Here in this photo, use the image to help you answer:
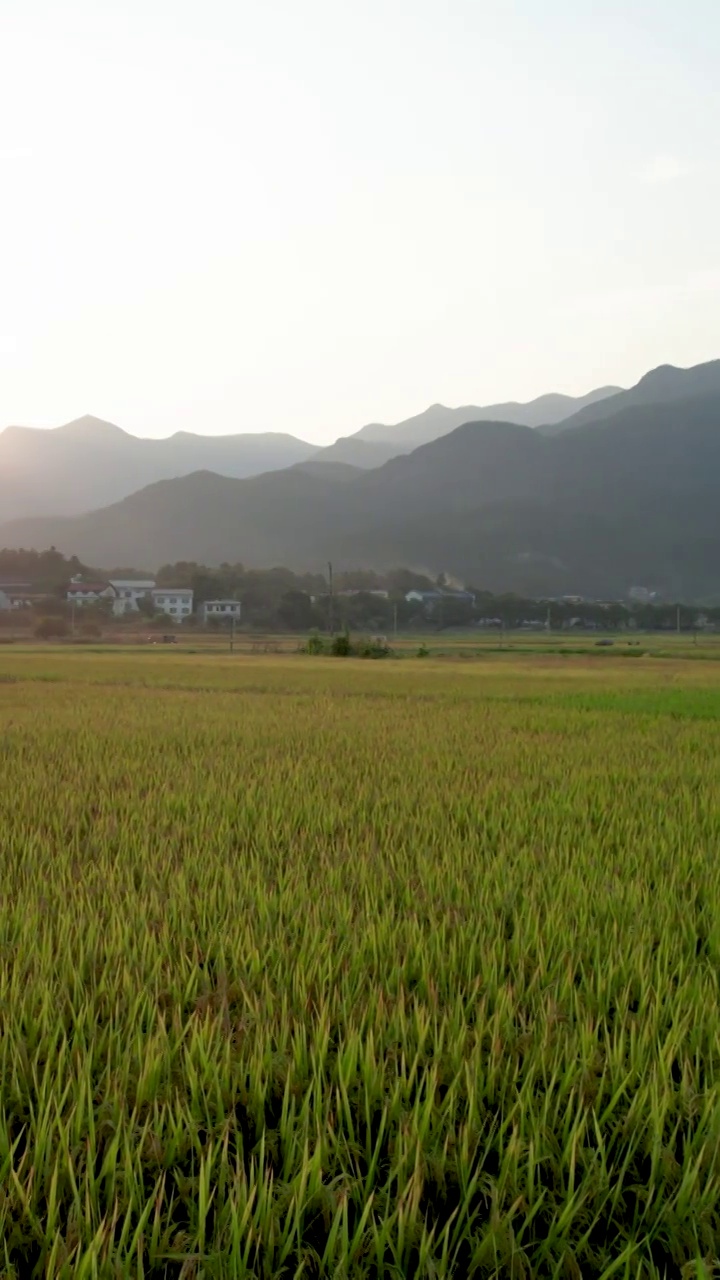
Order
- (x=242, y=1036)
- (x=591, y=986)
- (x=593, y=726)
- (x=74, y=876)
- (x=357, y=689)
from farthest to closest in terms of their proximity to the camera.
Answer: (x=357, y=689)
(x=593, y=726)
(x=74, y=876)
(x=591, y=986)
(x=242, y=1036)

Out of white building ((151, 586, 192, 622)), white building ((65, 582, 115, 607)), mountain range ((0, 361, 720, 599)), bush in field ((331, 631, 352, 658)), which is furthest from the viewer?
mountain range ((0, 361, 720, 599))

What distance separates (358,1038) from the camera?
2207 mm

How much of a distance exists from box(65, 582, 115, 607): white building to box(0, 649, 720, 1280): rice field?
241 ft

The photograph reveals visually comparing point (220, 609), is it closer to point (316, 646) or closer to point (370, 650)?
point (316, 646)

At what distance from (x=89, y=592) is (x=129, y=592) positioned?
782 centimetres

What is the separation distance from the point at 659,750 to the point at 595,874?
608 centimetres

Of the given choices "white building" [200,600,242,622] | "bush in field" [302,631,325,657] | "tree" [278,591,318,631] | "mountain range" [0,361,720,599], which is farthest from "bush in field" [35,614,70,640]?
"mountain range" [0,361,720,599]

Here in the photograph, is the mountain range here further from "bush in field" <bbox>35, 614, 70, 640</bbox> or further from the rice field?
the rice field

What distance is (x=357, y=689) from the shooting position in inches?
813

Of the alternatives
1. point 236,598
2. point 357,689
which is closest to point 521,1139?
point 357,689

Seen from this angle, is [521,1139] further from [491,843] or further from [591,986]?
[491,843]

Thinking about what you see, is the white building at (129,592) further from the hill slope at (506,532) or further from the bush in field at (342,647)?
the hill slope at (506,532)

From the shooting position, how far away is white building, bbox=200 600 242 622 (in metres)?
81.8

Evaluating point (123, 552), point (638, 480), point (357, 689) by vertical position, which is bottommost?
point (357, 689)
